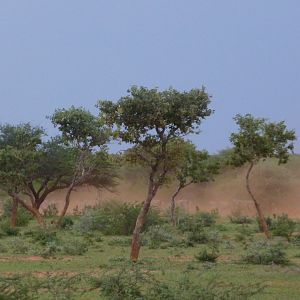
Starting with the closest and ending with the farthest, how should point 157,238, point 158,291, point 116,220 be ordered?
point 158,291 → point 157,238 → point 116,220

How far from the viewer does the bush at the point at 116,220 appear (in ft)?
109

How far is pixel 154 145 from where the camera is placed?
60.6 ft

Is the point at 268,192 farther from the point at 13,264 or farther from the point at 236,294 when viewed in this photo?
the point at 236,294

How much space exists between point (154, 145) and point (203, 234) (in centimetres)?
971

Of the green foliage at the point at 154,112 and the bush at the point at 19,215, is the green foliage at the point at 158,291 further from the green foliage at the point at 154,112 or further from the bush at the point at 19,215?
the bush at the point at 19,215

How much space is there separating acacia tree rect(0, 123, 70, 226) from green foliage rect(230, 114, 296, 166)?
37.9 ft

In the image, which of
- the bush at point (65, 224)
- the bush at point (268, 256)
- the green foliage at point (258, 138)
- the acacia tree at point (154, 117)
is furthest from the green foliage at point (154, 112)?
the bush at point (65, 224)

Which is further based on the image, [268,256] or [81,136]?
[81,136]

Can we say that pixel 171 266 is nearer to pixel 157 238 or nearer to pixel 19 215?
pixel 157 238

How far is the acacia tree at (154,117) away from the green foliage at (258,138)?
37.6ft

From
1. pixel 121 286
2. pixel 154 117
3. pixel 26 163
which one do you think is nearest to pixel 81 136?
pixel 26 163

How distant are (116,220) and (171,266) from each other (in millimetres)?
15955

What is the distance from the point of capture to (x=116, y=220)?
33469 millimetres

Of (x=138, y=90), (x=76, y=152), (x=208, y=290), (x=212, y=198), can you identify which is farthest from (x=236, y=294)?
(x=212, y=198)
